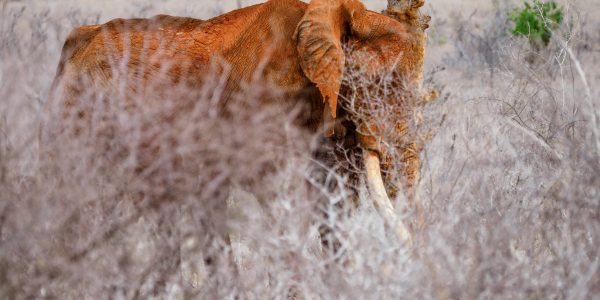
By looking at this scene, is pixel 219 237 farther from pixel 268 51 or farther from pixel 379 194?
pixel 268 51

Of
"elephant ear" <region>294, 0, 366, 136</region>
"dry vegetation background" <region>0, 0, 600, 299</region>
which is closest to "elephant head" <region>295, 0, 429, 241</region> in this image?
"elephant ear" <region>294, 0, 366, 136</region>

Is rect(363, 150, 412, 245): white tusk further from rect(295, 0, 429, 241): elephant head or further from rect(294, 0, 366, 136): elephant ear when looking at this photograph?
rect(294, 0, 366, 136): elephant ear

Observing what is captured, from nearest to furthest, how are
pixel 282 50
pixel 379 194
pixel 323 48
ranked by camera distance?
pixel 379 194 → pixel 323 48 → pixel 282 50

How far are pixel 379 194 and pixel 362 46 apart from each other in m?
1.32

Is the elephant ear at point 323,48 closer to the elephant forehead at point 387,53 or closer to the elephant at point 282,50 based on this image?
the elephant at point 282,50

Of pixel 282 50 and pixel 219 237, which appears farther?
pixel 282 50

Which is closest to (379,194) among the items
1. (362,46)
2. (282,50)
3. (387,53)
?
(387,53)

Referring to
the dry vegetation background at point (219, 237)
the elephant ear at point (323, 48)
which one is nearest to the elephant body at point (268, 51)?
the elephant ear at point (323, 48)

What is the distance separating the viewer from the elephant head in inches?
255

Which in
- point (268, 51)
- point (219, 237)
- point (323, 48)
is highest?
point (323, 48)

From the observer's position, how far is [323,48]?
6480mm

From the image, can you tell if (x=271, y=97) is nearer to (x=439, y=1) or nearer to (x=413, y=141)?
(x=413, y=141)

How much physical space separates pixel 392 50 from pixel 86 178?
3.05 m

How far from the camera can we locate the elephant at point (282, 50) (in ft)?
21.4
